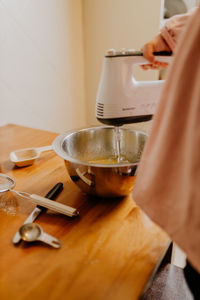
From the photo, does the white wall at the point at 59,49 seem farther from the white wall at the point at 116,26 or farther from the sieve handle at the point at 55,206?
the sieve handle at the point at 55,206

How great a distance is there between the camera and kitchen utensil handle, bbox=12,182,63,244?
22.0 inches

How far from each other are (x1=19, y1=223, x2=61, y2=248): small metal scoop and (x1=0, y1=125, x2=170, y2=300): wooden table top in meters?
0.01

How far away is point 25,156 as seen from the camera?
3.10 ft

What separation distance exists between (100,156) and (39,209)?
307 millimetres

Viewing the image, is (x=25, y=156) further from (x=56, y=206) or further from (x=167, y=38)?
(x=167, y=38)

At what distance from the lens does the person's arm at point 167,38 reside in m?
0.54

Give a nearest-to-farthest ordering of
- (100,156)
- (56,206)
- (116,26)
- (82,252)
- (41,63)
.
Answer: (82,252) < (56,206) < (100,156) < (41,63) < (116,26)

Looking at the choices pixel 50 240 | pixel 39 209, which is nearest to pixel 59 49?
pixel 39 209

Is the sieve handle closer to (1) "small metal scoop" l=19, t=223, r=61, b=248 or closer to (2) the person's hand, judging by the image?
(1) "small metal scoop" l=19, t=223, r=61, b=248

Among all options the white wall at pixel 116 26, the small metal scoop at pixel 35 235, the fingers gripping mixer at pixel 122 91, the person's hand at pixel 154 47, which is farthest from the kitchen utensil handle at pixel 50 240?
the white wall at pixel 116 26

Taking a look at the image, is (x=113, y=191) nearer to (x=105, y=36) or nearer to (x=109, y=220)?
(x=109, y=220)

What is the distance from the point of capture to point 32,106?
4.96 ft

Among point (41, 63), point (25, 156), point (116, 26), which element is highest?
point (116, 26)

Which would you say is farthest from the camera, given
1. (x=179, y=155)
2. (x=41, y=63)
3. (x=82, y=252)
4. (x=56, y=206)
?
(x=41, y=63)
